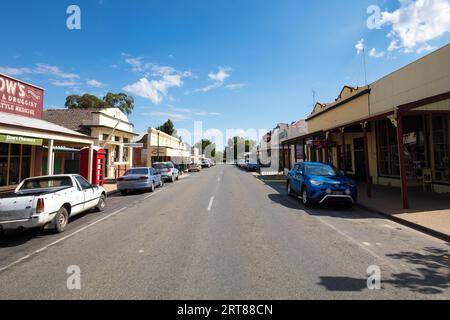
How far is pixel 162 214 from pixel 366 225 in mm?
6406

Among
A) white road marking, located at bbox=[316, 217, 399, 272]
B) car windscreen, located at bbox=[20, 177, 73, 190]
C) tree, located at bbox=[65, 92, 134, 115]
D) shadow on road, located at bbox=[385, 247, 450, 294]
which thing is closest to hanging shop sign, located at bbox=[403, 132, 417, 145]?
white road marking, located at bbox=[316, 217, 399, 272]

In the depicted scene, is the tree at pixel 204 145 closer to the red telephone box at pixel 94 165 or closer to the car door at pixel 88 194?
the red telephone box at pixel 94 165

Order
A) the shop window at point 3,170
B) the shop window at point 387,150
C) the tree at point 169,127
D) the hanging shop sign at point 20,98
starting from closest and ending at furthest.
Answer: the hanging shop sign at point 20,98 → the shop window at point 3,170 → the shop window at point 387,150 → the tree at point 169,127

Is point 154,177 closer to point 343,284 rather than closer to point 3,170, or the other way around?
point 3,170

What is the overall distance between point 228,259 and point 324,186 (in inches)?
236

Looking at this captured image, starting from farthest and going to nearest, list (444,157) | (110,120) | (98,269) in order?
1. (110,120)
2. (444,157)
3. (98,269)

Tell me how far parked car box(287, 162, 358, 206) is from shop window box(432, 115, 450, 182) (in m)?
5.68

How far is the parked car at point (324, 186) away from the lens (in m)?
9.44

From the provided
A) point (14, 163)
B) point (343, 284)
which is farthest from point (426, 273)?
point (14, 163)

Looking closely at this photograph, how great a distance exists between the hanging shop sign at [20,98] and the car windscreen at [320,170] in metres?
14.7

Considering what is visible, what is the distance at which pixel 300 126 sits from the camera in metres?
35.5

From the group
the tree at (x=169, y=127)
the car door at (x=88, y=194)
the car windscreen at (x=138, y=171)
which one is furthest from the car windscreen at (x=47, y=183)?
the tree at (x=169, y=127)
